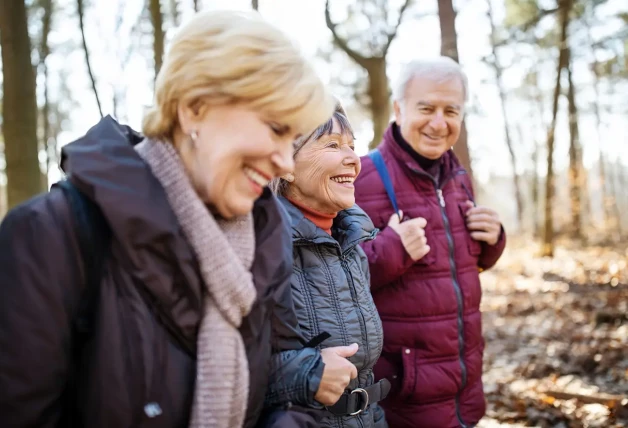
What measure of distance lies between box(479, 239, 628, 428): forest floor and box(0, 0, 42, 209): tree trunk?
4750 mm

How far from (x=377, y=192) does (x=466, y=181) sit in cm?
65

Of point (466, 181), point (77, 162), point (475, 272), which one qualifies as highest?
point (77, 162)

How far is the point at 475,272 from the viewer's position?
8.98 ft

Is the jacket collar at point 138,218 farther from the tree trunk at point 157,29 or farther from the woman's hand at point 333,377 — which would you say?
the tree trunk at point 157,29

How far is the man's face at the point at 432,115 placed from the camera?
8.96ft

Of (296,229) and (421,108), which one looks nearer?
(296,229)

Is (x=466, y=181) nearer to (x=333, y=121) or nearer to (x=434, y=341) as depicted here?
(x=434, y=341)

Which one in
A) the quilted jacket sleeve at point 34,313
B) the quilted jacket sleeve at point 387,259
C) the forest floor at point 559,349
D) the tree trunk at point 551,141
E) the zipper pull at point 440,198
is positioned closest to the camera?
the quilted jacket sleeve at point 34,313

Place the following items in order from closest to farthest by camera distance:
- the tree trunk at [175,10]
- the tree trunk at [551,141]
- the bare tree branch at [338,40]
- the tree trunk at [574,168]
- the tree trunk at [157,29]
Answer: the tree trunk at [157,29] < the bare tree branch at [338,40] < the tree trunk at [175,10] < the tree trunk at [551,141] < the tree trunk at [574,168]

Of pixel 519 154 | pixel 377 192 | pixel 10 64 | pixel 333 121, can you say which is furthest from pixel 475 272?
pixel 519 154

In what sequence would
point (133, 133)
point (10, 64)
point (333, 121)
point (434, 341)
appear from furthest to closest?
point (10, 64) → point (434, 341) → point (333, 121) → point (133, 133)

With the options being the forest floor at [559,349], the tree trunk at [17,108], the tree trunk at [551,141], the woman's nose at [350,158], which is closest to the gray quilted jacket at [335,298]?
the woman's nose at [350,158]

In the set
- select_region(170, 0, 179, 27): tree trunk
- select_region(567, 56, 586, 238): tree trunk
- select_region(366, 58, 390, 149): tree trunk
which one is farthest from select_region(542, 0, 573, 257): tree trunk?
select_region(170, 0, 179, 27): tree trunk

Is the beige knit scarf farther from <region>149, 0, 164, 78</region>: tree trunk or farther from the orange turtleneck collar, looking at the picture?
<region>149, 0, 164, 78</region>: tree trunk
